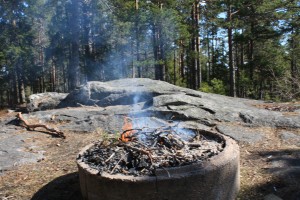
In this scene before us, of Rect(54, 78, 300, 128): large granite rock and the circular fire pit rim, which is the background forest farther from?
the circular fire pit rim

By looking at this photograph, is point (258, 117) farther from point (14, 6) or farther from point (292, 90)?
point (14, 6)

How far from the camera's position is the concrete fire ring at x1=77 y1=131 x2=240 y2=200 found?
2816 millimetres

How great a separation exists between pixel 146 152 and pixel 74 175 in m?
1.65

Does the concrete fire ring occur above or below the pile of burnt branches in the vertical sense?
below

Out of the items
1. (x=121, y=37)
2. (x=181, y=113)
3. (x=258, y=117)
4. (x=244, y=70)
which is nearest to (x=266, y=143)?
(x=258, y=117)

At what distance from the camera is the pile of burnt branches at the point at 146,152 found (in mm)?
3105

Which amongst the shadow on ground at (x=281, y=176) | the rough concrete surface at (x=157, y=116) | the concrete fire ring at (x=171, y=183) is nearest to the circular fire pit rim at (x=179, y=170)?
the concrete fire ring at (x=171, y=183)

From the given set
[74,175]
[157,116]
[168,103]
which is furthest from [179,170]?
[168,103]

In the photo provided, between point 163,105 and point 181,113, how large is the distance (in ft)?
1.80

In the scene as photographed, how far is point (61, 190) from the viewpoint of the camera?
382cm

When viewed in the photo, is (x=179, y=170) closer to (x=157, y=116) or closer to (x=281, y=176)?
(x=281, y=176)

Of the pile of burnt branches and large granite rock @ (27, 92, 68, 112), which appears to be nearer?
the pile of burnt branches

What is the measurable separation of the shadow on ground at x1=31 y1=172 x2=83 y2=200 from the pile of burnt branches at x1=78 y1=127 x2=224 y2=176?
0.55m

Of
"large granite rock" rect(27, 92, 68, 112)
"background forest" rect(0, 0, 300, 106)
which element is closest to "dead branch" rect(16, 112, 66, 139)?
"large granite rock" rect(27, 92, 68, 112)
